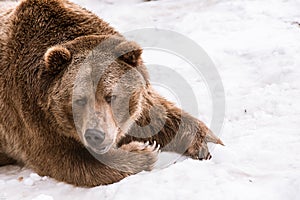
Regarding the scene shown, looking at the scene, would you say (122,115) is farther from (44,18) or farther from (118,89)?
(44,18)

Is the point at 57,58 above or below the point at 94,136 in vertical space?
above

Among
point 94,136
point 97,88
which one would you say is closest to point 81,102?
point 97,88

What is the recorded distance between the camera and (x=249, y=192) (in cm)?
346

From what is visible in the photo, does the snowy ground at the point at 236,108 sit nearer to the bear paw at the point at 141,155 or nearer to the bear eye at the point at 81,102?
the bear paw at the point at 141,155

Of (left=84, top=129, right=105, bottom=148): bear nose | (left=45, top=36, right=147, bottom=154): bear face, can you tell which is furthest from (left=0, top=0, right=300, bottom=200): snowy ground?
(left=45, top=36, right=147, bottom=154): bear face

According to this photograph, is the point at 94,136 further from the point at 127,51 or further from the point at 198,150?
the point at 198,150

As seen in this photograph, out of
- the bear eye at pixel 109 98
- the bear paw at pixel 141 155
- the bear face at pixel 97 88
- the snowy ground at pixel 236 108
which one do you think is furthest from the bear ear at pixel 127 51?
the snowy ground at pixel 236 108

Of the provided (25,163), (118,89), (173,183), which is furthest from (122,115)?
(25,163)

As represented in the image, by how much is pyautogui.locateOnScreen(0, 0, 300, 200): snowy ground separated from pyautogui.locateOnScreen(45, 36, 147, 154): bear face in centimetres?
49

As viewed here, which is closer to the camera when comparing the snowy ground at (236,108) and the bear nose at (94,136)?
the snowy ground at (236,108)

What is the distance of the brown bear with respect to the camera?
411 cm

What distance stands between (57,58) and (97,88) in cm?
45

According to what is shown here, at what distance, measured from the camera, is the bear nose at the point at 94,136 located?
3.78 m

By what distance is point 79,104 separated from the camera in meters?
4.08
